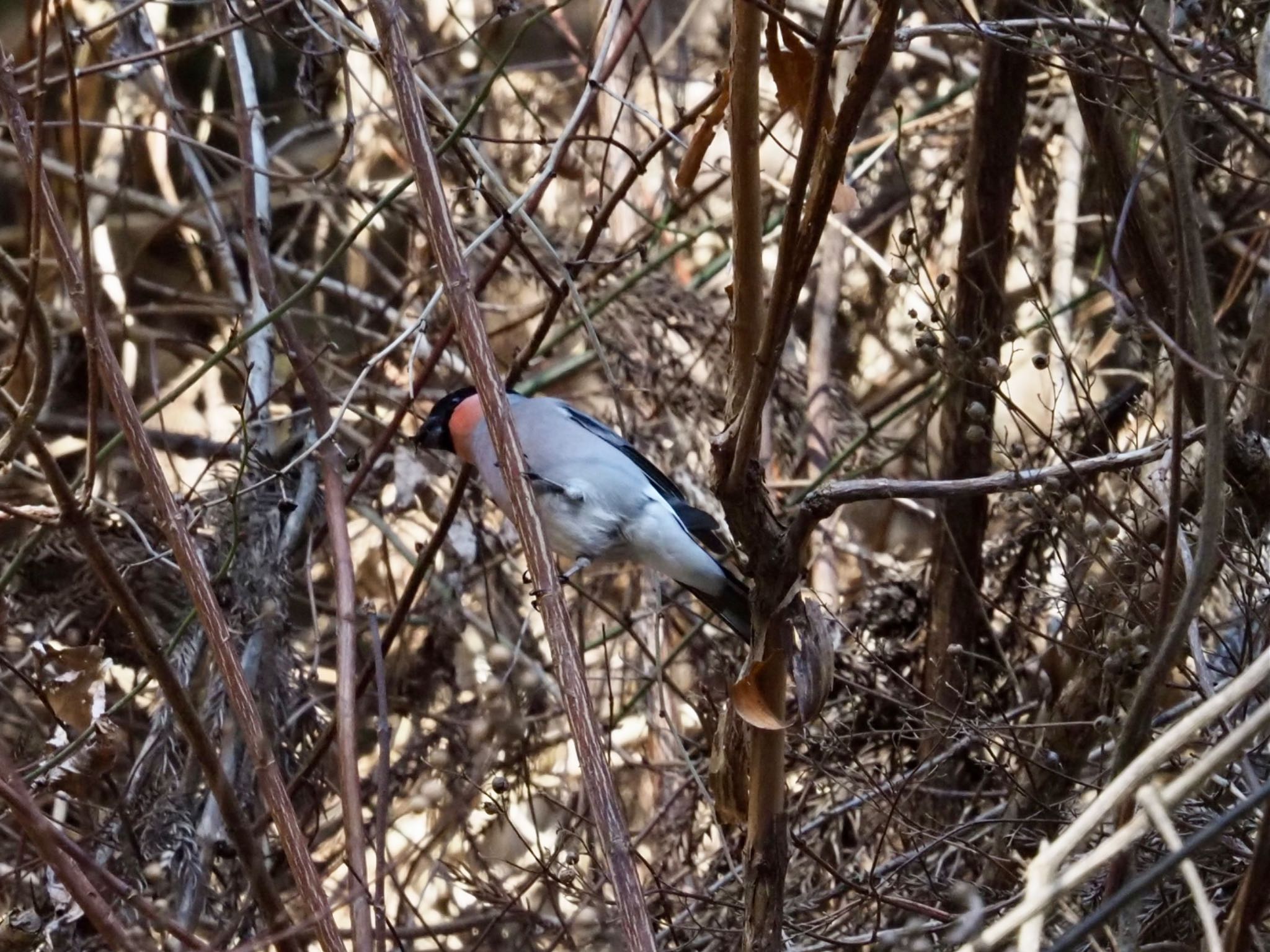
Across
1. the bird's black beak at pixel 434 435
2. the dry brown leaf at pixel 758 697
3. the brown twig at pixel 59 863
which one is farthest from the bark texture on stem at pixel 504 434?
the bird's black beak at pixel 434 435

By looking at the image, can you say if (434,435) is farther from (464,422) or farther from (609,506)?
(609,506)

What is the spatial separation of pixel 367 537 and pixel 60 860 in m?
2.54

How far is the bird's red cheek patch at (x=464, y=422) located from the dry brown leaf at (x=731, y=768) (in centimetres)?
134

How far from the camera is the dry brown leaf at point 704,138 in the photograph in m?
1.87

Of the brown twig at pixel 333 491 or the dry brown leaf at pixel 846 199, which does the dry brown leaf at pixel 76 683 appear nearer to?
the brown twig at pixel 333 491

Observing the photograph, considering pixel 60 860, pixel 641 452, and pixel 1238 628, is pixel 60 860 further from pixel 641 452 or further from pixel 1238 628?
pixel 641 452

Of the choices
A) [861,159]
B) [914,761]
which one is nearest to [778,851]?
[914,761]

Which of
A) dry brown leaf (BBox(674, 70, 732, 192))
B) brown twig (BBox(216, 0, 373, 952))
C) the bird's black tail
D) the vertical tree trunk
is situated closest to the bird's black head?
brown twig (BBox(216, 0, 373, 952))

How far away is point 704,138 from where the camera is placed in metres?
2.00

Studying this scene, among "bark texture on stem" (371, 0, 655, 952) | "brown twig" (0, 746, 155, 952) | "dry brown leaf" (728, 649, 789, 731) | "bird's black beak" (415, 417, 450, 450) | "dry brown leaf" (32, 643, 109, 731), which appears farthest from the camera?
"bird's black beak" (415, 417, 450, 450)

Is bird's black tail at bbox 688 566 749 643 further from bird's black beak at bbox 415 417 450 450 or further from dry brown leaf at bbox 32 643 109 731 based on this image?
dry brown leaf at bbox 32 643 109 731

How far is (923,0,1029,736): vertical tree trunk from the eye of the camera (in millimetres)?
3039

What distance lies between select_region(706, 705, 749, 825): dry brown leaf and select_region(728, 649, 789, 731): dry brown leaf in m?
0.11

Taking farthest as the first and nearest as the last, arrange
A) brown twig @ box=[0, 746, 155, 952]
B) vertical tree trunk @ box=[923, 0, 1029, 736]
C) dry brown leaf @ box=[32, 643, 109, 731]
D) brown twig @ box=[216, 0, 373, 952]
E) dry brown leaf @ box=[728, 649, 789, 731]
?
vertical tree trunk @ box=[923, 0, 1029, 736] < dry brown leaf @ box=[32, 643, 109, 731] < brown twig @ box=[216, 0, 373, 952] < dry brown leaf @ box=[728, 649, 789, 731] < brown twig @ box=[0, 746, 155, 952]
